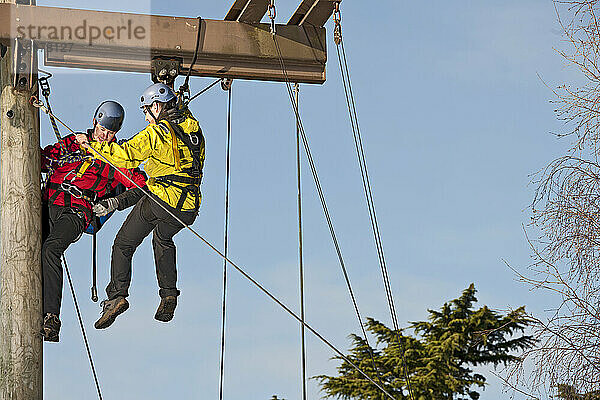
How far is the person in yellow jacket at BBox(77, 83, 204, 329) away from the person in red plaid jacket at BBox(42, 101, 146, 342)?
0.08 metres

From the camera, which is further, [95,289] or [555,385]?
[555,385]

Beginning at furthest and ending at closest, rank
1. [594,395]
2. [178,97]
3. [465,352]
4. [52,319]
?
[465,352]
[594,395]
[178,97]
[52,319]

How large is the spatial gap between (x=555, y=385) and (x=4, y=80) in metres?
5.61

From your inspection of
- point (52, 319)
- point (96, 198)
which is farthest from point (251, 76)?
point (52, 319)

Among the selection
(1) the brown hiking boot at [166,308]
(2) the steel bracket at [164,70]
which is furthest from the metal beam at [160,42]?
(1) the brown hiking boot at [166,308]

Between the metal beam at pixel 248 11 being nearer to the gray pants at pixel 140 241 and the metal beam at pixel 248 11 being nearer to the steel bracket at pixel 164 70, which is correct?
the steel bracket at pixel 164 70

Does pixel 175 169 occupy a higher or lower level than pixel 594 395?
higher

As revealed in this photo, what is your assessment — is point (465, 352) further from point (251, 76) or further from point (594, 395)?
point (251, 76)

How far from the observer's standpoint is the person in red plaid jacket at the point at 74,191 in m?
7.71

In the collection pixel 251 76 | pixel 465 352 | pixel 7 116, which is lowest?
pixel 7 116

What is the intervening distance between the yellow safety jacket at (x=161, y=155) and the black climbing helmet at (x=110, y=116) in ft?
1.28

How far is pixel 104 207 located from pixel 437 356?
18.5 metres

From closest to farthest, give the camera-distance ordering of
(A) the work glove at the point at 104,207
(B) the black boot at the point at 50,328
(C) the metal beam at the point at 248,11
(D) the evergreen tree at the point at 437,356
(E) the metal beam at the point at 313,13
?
1. (B) the black boot at the point at 50,328
2. (A) the work glove at the point at 104,207
3. (C) the metal beam at the point at 248,11
4. (E) the metal beam at the point at 313,13
5. (D) the evergreen tree at the point at 437,356

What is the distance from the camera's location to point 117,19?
8.05m
